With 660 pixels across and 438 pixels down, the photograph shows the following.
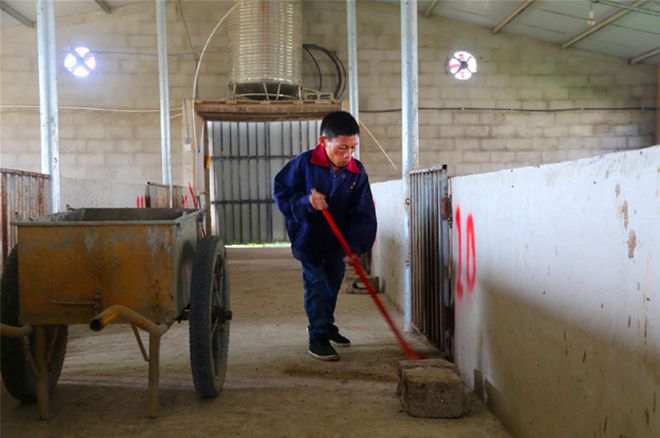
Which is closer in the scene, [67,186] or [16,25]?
[67,186]

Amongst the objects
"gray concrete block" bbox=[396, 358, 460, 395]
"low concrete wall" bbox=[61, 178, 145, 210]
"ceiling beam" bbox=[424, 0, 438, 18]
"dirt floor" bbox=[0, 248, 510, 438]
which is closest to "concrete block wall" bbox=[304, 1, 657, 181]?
"ceiling beam" bbox=[424, 0, 438, 18]

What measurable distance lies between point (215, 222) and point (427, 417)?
10.3 m

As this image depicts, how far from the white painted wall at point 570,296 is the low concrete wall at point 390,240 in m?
2.34

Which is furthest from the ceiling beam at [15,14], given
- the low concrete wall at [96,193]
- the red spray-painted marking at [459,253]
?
the red spray-painted marking at [459,253]

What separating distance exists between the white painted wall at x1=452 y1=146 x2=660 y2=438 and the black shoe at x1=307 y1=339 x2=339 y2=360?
1.00 m

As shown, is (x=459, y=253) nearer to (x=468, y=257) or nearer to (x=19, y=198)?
(x=468, y=257)

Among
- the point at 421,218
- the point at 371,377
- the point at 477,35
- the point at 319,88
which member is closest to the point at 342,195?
the point at 421,218

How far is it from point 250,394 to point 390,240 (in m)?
3.32

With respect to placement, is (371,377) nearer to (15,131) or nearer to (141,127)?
(141,127)

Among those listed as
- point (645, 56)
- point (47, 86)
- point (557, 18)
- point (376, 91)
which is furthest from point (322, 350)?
point (645, 56)

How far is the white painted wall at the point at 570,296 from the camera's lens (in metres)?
1.44

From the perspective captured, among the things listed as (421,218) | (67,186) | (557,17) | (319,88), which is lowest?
(421,218)

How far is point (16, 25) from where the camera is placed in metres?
10.3

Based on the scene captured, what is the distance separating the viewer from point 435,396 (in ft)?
8.64
